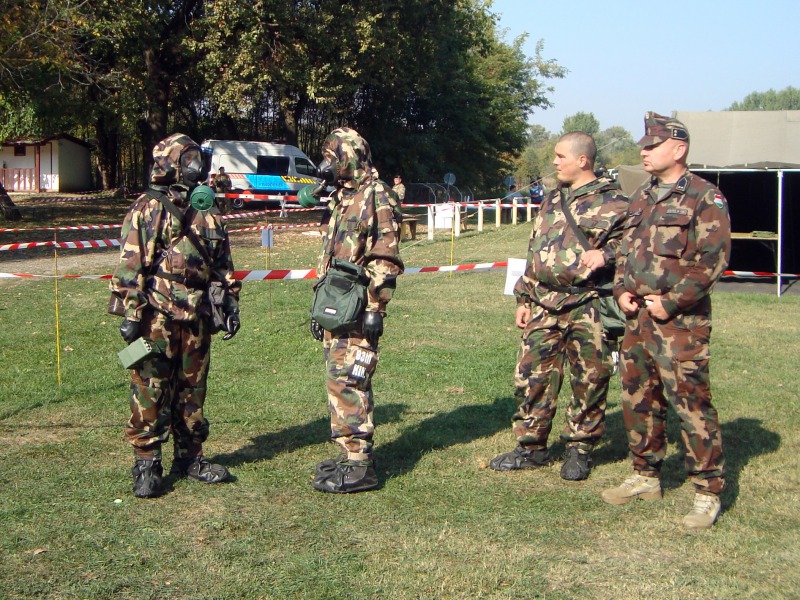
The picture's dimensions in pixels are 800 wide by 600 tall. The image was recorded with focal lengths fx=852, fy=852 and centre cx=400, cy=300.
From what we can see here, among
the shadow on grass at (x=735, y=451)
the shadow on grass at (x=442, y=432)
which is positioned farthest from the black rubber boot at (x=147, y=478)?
the shadow on grass at (x=735, y=451)

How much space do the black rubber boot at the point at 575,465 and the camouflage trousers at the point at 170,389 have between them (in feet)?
7.35

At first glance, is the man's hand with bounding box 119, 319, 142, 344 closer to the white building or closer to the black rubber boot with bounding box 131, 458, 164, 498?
the black rubber boot with bounding box 131, 458, 164, 498

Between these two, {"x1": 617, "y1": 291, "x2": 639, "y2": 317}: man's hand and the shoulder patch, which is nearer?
the shoulder patch

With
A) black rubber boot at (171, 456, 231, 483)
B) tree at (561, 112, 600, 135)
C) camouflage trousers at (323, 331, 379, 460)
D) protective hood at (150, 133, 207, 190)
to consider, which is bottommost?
black rubber boot at (171, 456, 231, 483)

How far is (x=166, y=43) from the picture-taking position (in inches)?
1145

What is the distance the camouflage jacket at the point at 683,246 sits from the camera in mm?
4352

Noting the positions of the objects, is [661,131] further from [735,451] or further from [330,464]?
[330,464]

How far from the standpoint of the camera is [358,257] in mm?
4996

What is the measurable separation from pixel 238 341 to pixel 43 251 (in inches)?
452

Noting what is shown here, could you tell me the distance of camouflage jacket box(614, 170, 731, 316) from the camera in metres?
4.35

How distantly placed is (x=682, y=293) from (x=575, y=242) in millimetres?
891

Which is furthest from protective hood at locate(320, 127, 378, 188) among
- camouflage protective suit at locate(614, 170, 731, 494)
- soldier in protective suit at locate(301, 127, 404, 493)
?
camouflage protective suit at locate(614, 170, 731, 494)

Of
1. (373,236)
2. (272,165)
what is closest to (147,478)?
(373,236)

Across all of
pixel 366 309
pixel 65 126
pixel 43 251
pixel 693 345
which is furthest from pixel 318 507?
pixel 65 126
